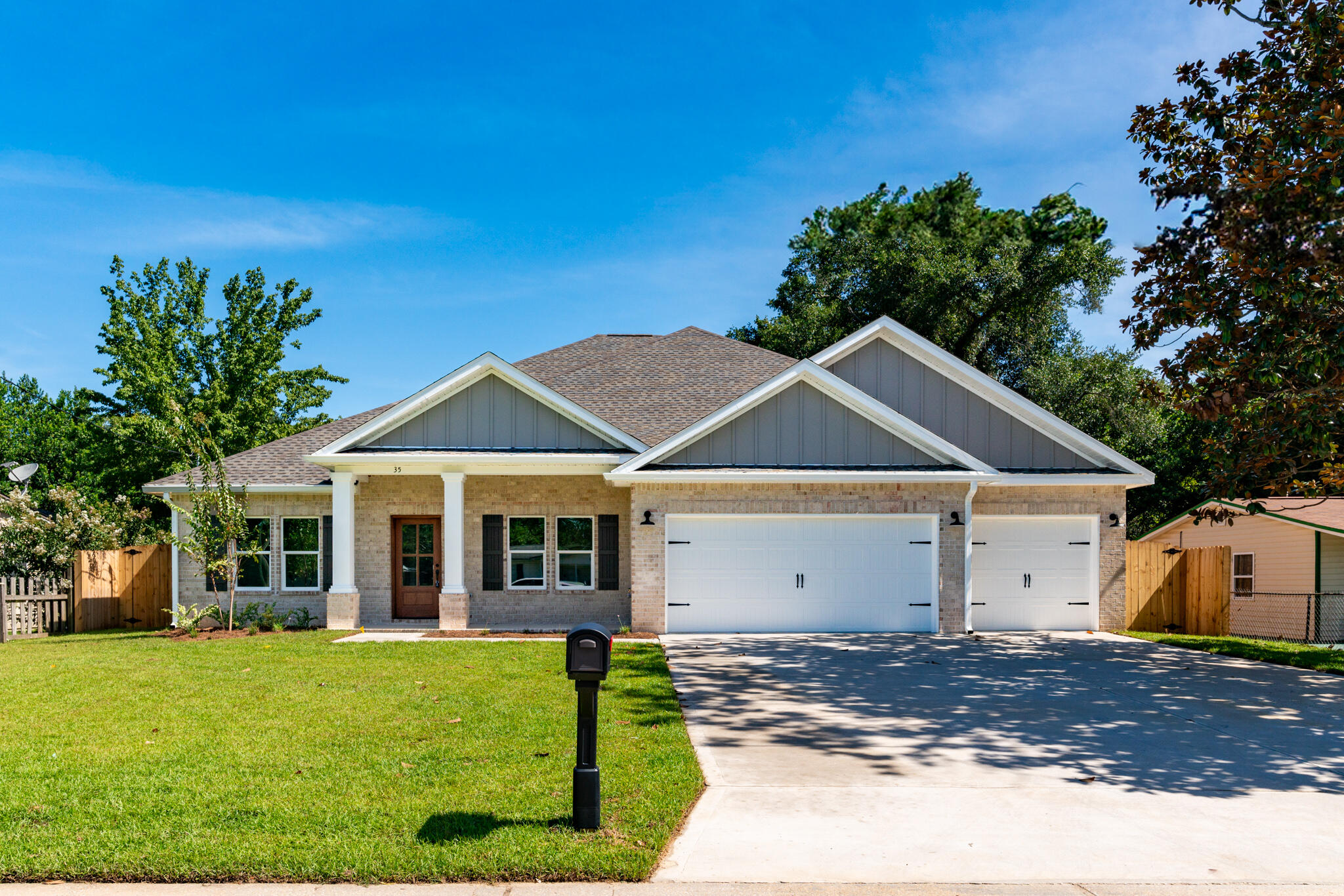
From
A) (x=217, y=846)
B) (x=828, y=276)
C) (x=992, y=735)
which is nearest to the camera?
(x=217, y=846)

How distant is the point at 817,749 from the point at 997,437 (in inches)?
448

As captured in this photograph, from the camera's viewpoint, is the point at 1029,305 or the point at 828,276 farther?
the point at 828,276

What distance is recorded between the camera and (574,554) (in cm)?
1709

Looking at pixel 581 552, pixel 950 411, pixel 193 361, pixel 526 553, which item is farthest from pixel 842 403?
pixel 193 361

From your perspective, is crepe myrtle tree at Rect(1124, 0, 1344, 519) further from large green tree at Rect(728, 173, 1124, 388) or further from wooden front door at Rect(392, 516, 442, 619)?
large green tree at Rect(728, 173, 1124, 388)

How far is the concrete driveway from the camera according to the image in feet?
15.7

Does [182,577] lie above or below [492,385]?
below

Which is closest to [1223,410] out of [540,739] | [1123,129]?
[1123,129]

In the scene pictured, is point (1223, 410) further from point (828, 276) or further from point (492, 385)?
point (828, 276)

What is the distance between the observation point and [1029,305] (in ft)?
105

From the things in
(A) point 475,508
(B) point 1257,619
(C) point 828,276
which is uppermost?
(C) point 828,276

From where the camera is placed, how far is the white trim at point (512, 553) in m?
17.0

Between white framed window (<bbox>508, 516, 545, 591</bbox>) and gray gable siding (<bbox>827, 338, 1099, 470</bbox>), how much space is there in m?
6.71

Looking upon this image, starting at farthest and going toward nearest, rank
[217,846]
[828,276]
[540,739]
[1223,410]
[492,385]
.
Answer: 1. [828,276]
2. [492,385]
3. [1223,410]
4. [540,739]
5. [217,846]
